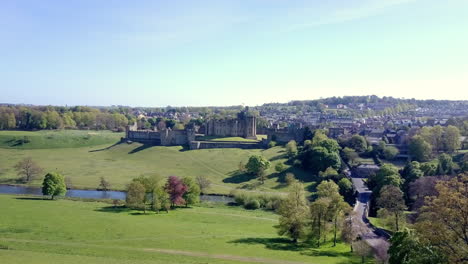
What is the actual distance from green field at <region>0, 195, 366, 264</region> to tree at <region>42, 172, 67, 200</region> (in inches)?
197

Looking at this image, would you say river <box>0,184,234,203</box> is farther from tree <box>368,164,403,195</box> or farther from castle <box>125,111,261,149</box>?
castle <box>125,111,261,149</box>

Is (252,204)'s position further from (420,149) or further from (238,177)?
(420,149)

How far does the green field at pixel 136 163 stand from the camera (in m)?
67.2

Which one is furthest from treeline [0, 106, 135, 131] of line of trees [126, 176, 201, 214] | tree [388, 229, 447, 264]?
tree [388, 229, 447, 264]

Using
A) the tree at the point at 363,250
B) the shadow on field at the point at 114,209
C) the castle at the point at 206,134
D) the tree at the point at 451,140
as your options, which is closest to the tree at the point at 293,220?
the tree at the point at 363,250

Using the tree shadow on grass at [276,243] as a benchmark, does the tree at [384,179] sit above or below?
above

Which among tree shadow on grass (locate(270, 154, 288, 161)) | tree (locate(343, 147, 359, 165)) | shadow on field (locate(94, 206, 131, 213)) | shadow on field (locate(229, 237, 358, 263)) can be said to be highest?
tree (locate(343, 147, 359, 165))

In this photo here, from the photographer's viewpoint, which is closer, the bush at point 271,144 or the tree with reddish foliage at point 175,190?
the tree with reddish foliage at point 175,190

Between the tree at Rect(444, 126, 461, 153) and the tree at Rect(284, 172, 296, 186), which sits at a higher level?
the tree at Rect(444, 126, 461, 153)

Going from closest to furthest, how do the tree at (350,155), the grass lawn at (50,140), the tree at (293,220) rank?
the tree at (293,220) → the tree at (350,155) → the grass lawn at (50,140)

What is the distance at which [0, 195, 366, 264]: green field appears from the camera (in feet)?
98.6

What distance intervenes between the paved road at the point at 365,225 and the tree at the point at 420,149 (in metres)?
17.6

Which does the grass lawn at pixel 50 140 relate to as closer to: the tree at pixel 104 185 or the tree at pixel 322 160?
the tree at pixel 104 185

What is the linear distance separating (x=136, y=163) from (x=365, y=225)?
55.2 m
